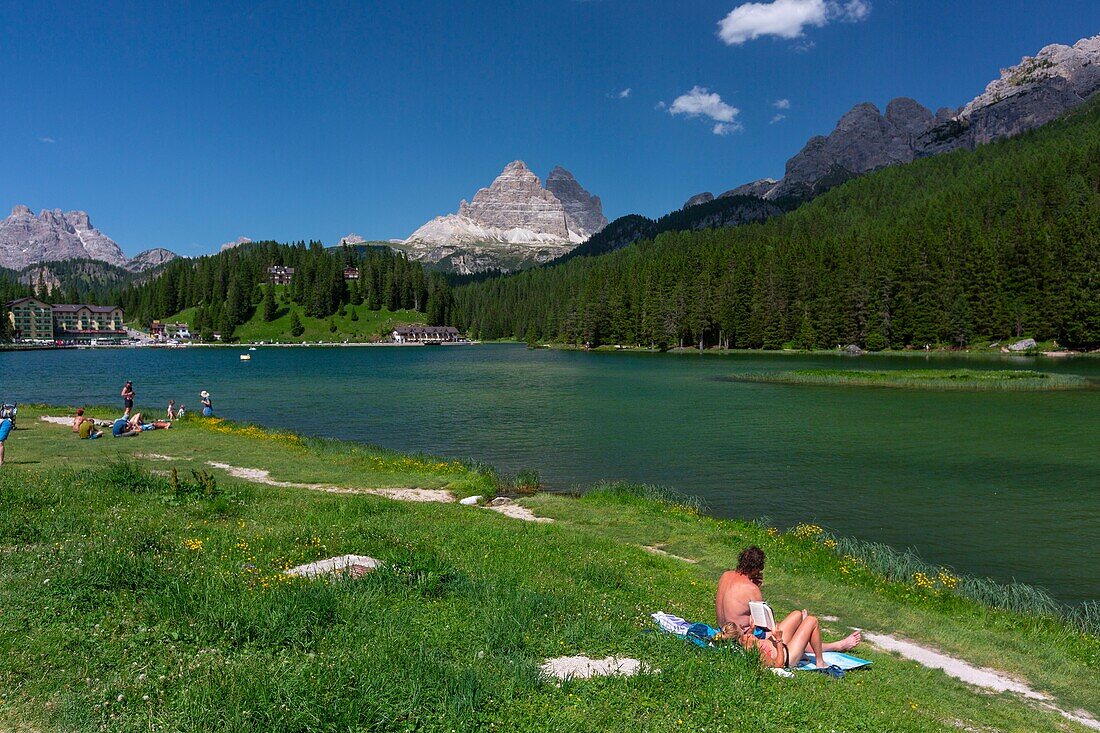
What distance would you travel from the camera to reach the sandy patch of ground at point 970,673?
1050 cm

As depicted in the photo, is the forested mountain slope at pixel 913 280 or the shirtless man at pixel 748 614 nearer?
the shirtless man at pixel 748 614

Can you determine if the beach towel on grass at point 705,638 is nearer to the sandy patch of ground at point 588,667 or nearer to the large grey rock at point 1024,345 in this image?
the sandy patch of ground at point 588,667

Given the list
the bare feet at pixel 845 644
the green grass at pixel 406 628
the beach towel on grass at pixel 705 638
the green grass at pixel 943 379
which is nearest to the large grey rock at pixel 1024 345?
the green grass at pixel 943 379

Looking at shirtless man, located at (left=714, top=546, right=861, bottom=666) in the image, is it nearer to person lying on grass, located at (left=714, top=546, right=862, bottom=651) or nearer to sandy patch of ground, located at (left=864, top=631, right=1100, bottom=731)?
person lying on grass, located at (left=714, top=546, right=862, bottom=651)

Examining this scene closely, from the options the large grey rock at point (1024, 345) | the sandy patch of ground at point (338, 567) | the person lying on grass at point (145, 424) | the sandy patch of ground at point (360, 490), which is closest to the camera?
the sandy patch of ground at point (338, 567)

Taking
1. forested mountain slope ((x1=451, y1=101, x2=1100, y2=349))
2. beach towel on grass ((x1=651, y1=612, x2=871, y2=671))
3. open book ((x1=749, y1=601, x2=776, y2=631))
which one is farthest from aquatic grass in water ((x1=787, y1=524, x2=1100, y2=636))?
forested mountain slope ((x1=451, y1=101, x2=1100, y2=349))

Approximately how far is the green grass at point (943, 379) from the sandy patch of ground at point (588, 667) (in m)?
73.7

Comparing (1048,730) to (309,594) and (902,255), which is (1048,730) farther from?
(902,255)

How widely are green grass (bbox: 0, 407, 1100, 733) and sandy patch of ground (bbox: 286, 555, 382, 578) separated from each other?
35 centimetres

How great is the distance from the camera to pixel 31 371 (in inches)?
4375

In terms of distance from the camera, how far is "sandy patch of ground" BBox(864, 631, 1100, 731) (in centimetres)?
Answer: 1050

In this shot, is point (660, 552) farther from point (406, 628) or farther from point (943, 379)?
point (943, 379)

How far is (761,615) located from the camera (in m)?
10.7

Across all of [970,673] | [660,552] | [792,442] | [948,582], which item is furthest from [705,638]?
[792,442]
